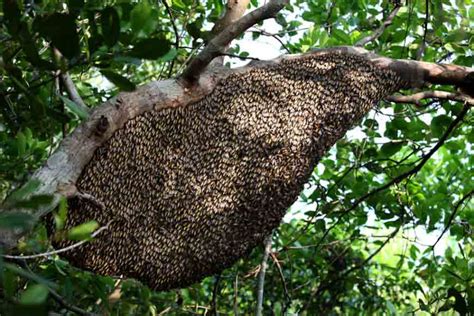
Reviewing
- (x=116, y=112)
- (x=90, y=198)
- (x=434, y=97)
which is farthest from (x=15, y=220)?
(x=434, y=97)

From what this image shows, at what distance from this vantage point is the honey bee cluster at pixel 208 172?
2314 millimetres

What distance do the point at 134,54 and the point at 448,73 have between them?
6.00ft

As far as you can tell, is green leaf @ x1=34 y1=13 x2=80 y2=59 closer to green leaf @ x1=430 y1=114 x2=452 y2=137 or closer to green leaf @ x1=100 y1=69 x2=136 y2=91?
green leaf @ x1=100 y1=69 x2=136 y2=91

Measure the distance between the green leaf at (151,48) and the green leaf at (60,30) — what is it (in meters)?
0.14

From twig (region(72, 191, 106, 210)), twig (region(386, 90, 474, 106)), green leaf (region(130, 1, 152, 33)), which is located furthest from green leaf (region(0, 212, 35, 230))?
twig (region(386, 90, 474, 106))

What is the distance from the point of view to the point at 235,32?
2355mm

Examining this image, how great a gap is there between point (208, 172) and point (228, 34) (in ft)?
1.58

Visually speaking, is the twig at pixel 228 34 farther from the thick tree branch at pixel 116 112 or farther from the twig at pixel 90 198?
the twig at pixel 90 198

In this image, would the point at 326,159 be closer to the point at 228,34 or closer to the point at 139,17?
the point at 228,34

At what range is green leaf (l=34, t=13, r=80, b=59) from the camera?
4.65 ft

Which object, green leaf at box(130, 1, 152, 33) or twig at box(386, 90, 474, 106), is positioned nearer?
green leaf at box(130, 1, 152, 33)

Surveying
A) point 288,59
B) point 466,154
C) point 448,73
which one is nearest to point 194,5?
point 288,59

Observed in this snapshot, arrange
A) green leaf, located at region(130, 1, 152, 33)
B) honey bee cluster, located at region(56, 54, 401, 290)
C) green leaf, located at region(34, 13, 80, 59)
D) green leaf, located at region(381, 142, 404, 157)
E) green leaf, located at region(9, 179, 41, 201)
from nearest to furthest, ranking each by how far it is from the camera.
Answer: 1. green leaf, located at region(9, 179, 41, 201)
2. green leaf, located at region(34, 13, 80, 59)
3. green leaf, located at region(130, 1, 152, 33)
4. honey bee cluster, located at region(56, 54, 401, 290)
5. green leaf, located at region(381, 142, 404, 157)

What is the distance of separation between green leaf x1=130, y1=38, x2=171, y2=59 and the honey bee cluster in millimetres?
827
